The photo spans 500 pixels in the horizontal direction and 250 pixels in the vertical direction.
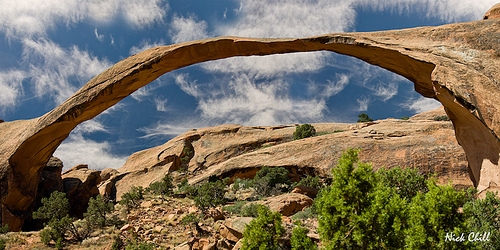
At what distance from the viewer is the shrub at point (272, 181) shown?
23.5m

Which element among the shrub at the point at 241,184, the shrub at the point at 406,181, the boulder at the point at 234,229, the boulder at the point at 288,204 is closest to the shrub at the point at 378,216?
the shrub at the point at 406,181

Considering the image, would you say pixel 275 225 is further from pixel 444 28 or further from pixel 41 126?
pixel 41 126

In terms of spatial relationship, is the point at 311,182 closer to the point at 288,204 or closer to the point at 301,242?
the point at 288,204

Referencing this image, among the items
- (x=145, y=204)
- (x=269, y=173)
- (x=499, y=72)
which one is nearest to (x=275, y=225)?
(x=499, y=72)

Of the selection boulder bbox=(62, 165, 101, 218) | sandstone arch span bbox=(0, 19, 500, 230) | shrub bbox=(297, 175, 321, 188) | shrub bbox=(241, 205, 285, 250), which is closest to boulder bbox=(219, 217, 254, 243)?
shrub bbox=(241, 205, 285, 250)

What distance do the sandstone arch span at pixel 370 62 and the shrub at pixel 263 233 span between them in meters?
6.62

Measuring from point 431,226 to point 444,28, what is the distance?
7072mm

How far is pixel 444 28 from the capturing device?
10016 mm

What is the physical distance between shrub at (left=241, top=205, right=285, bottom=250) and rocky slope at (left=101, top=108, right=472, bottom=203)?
12542 mm

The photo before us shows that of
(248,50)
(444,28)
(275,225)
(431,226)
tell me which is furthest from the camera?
(248,50)

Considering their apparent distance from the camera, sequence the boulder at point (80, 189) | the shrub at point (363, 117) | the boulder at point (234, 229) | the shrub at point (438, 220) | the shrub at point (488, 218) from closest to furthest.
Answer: the shrub at point (438, 220)
the shrub at point (488, 218)
the boulder at point (234, 229)
the boulder at point (80, 189)
the shrub at point (363, 117)

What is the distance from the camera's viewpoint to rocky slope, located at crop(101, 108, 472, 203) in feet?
65.5

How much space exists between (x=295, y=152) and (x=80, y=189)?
19.8 metres

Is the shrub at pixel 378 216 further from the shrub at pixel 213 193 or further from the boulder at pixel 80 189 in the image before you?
the boulder at pixel 80 189
